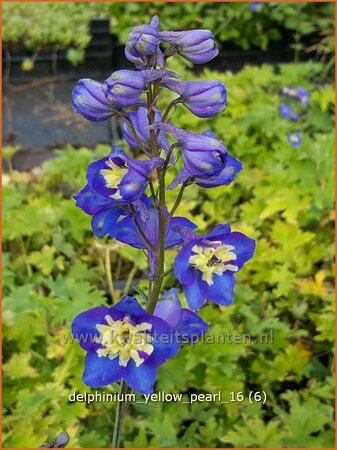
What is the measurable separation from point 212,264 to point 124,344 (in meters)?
0.23

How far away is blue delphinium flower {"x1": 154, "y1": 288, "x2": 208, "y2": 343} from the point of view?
1.30 m

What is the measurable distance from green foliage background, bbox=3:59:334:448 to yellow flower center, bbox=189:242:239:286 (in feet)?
2.34

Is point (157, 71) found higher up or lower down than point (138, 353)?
higher up

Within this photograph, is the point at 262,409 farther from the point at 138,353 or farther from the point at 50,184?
the point at 50,184

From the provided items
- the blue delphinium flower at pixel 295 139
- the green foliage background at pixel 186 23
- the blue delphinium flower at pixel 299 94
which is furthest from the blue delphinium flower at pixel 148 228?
the green foliage background at pixel 186 23

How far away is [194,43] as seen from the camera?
1.21m

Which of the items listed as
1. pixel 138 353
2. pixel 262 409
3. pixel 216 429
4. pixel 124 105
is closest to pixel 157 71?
pixel 124 105

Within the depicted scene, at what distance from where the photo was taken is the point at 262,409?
7.45 ft

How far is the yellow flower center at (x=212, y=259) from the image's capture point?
3.98ft

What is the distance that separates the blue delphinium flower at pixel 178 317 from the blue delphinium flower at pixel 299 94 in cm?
263

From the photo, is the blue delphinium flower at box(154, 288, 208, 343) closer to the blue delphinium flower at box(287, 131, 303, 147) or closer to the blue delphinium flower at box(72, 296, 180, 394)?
the blue delphinium flower at box(72, 296, 180, 394)

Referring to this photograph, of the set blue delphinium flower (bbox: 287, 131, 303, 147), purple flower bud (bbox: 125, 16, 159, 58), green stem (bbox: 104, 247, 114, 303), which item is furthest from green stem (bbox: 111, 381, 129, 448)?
blue delphinium flower (bbox: 287, 131, 303, 147)

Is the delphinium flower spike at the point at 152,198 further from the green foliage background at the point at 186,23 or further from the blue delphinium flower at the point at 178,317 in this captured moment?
the green foliage background at the point at 186,23

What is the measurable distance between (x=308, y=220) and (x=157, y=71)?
1.82 meters
